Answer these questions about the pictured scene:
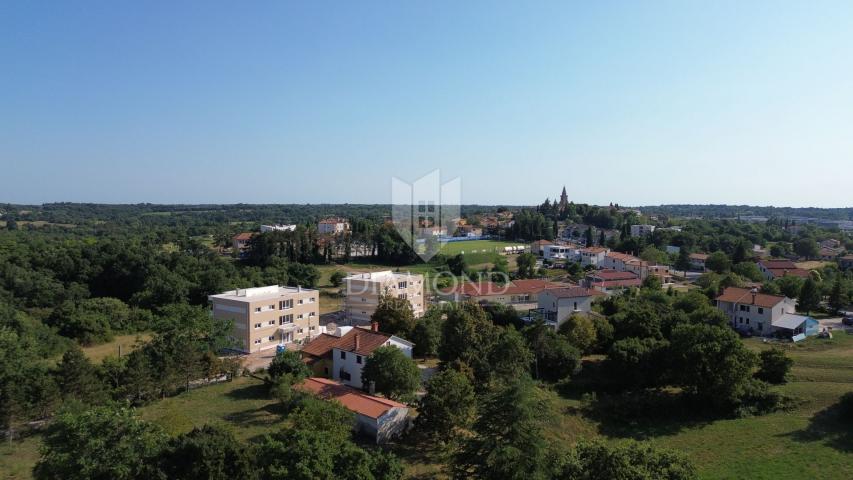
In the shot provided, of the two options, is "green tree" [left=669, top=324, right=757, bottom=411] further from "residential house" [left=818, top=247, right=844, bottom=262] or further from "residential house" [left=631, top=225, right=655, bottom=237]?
"residential house" [left=631, top=225, right=655, bottom=237]

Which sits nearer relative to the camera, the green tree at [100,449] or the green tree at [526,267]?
the green tree at [100,449]

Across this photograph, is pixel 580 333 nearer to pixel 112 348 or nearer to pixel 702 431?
pixel 702 431

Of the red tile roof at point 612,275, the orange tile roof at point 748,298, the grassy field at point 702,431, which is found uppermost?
the orange tile roof at point 748,298

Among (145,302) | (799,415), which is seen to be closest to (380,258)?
(145,302)

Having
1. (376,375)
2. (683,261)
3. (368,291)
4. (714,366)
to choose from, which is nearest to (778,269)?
(683,261)

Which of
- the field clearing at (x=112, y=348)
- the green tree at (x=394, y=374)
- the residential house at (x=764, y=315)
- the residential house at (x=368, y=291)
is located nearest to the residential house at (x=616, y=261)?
the residential house at (x=764, y=315)

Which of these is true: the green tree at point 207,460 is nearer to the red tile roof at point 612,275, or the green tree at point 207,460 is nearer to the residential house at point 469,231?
the red tile roof at point 612,275
